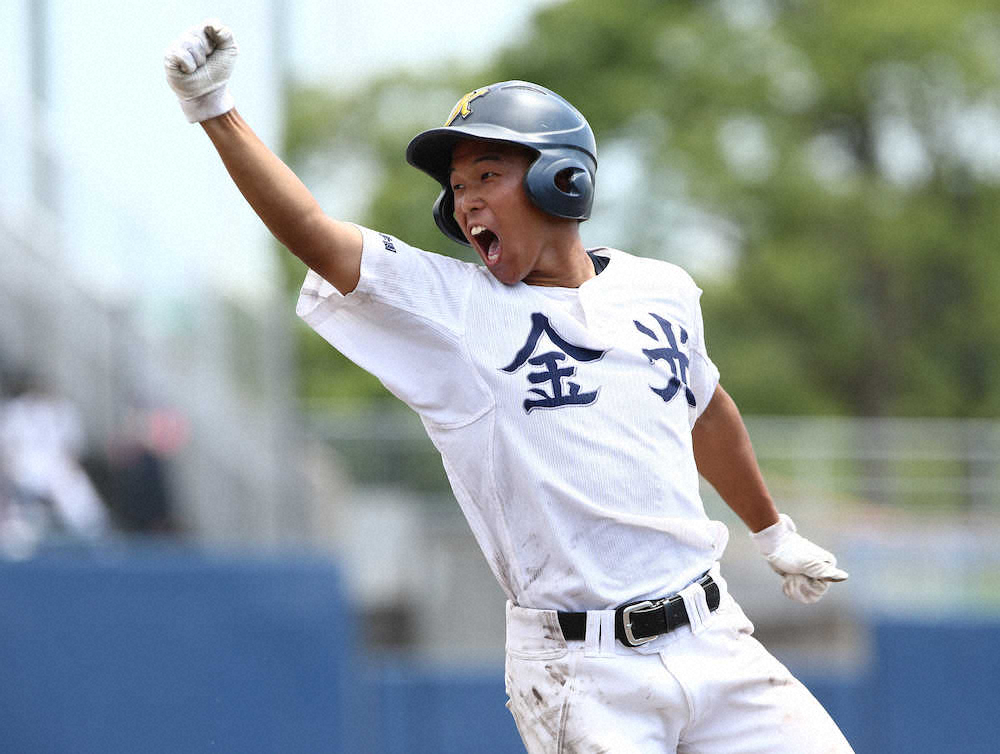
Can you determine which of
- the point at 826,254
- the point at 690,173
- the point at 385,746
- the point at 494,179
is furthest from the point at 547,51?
the point at 494,179

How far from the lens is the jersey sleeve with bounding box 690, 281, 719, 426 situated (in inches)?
141

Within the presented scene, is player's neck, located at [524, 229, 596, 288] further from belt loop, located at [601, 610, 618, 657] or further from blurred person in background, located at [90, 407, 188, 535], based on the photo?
blurred person in background, located at [90, 407, 188, 535]

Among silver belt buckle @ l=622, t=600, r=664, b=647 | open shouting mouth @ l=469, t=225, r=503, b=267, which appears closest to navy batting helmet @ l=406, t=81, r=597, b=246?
open shouting mouth @ l=469, t=225, r=503, b=267

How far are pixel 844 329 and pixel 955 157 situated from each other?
10.8ft

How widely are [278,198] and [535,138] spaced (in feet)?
2.18

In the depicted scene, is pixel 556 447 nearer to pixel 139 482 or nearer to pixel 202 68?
pixel 202 68

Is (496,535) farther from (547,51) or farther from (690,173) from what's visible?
(547,51)

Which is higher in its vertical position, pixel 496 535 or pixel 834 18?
pixel 834 18

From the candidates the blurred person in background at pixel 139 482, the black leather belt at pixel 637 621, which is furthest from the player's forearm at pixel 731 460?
the blurred person in background at pixel 139 482

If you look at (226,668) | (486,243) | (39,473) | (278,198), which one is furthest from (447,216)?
(39,473)

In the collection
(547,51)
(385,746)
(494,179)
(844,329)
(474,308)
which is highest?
(547,51)

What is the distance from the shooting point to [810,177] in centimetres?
2139

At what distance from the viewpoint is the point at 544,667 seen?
3.27 meters

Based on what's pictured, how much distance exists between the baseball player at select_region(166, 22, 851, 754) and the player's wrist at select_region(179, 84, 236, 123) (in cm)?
36
